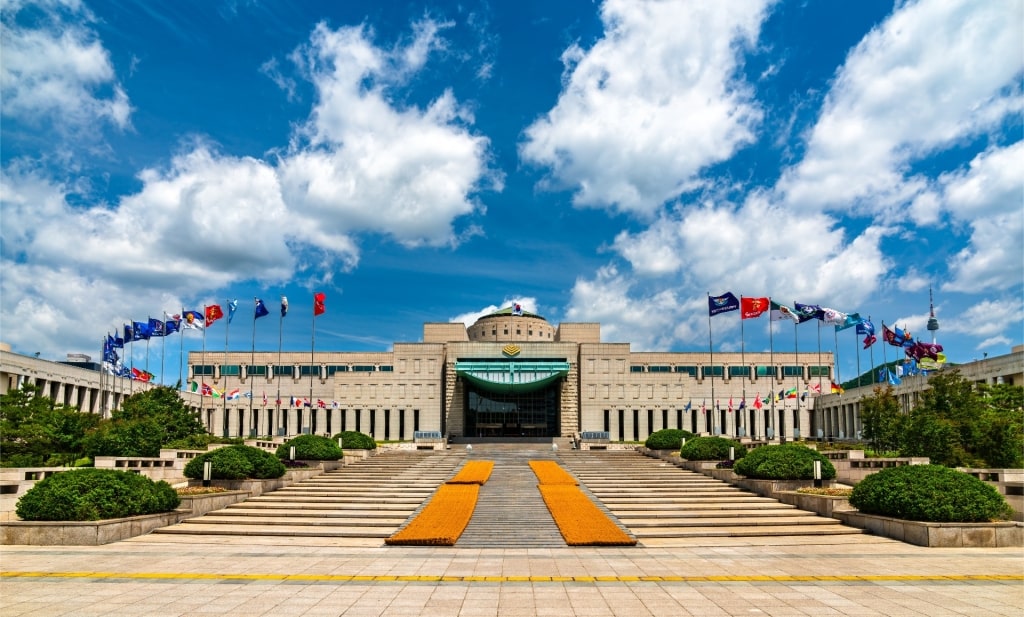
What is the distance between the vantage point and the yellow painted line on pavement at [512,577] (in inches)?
635

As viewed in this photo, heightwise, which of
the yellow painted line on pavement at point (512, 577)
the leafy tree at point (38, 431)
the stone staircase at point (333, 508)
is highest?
the leafy tree at point (38, 431)

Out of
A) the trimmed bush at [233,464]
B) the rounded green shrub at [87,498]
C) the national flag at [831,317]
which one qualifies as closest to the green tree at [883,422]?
the national flag at [831,317]

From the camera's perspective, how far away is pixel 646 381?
277ft

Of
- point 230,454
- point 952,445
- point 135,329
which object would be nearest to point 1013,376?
point 952,445

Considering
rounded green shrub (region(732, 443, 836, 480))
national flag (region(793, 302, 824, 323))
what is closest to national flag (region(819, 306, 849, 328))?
national flag (region(793, 302, 824, 323))

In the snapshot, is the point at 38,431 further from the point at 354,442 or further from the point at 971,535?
the point at 971,535

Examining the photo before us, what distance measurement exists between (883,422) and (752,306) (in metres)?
13.7

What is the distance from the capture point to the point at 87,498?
21531 millimetres

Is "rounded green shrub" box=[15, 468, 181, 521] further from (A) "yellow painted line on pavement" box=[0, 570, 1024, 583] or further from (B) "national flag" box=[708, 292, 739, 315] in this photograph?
(B) "national flag" box=[708, 292, 739, 315]

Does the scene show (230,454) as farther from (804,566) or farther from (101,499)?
(804,566)

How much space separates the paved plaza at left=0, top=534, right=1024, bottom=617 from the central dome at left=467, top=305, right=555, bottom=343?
74.5 m

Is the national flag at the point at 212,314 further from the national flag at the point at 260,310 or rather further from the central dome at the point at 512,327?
the central dome at the point at 512,327

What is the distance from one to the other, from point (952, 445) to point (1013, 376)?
2329cm

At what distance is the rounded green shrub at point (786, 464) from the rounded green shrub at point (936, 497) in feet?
25.6
